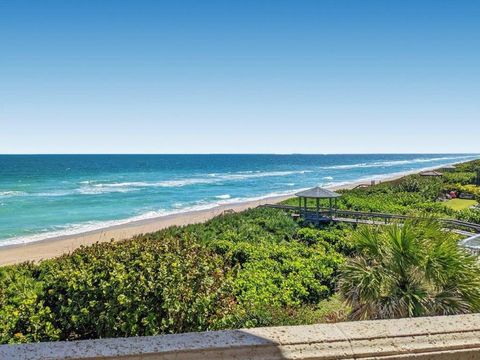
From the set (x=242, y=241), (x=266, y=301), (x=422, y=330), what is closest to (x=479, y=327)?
(x=422, y=330)

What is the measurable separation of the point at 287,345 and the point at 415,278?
4387 mm

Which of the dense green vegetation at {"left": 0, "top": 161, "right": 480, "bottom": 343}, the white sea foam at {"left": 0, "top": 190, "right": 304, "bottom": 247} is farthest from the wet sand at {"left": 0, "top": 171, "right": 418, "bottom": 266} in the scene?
the dense green vegetation at {"left": 0, "top": 161, "right": 480, "bottom": 343}

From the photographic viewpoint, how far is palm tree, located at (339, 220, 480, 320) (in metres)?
5.82

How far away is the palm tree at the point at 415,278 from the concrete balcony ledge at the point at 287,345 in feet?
11.2

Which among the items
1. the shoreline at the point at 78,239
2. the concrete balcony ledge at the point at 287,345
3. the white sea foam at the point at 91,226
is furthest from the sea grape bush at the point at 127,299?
the white sea foam at the point at 91,226

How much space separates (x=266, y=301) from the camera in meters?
9.71

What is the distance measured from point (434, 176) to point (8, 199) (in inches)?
1922

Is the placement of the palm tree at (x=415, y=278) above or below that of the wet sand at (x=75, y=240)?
above

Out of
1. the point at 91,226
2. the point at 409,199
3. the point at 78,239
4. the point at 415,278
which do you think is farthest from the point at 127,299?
A: the point at 409,199

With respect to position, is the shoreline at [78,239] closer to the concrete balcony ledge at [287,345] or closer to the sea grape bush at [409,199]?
the sea grape bush at [409,199]

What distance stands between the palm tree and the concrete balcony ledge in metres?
3.41

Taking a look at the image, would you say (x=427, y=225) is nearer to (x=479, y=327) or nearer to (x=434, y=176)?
(x=479, y=327)

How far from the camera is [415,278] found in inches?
236

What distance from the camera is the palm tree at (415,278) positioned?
5.82 meters
